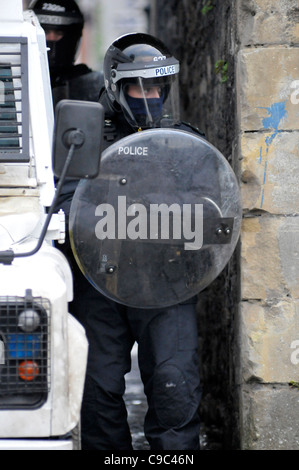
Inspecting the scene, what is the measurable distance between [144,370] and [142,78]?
1.49m

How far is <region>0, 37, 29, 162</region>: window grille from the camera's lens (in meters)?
3.70

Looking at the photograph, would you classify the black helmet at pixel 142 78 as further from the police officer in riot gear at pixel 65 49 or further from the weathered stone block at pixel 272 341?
the police officer in riot gear at pixel 65 49

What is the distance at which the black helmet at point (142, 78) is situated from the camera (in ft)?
13.8

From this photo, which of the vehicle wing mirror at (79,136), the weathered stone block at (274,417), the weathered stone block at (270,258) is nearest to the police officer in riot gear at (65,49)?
the weathered stone block at (270,258)

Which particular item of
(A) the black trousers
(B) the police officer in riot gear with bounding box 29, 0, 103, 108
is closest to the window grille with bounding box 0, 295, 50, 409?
(A) the black trousers

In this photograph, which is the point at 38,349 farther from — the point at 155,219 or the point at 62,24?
the point at 62,24

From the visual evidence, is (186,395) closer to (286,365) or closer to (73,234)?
(286,365)

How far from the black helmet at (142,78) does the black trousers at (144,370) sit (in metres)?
0.94

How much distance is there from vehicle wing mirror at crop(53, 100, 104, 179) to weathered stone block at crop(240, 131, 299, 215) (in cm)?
134

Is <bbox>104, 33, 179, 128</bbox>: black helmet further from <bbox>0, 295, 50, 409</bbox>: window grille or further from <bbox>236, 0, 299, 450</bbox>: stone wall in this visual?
<bbox>0, 295, 50, 409</bbox>: window grille

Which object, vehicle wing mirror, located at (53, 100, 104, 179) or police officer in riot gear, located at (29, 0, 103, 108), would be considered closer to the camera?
vehicle wing mirror, located at (53, 100, 104, 179)

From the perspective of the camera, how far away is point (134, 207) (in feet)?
12.5

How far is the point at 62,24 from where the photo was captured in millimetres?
5992

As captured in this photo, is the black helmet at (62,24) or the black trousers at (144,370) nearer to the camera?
the black trousers at (144,370)
